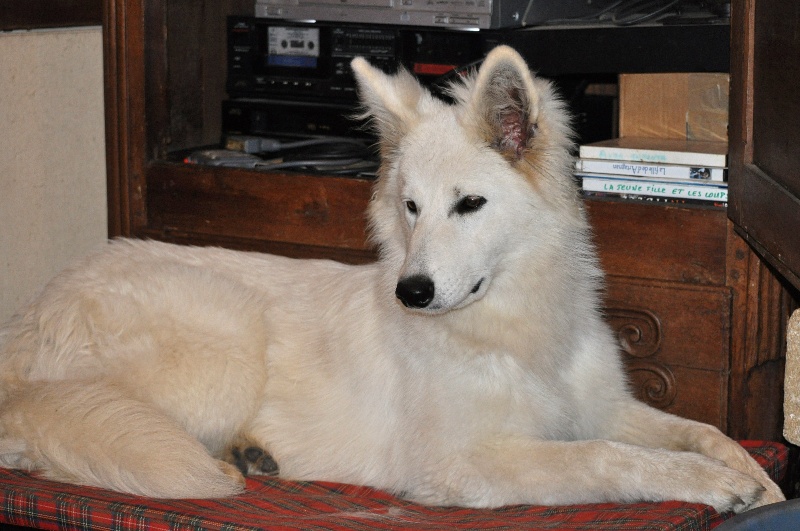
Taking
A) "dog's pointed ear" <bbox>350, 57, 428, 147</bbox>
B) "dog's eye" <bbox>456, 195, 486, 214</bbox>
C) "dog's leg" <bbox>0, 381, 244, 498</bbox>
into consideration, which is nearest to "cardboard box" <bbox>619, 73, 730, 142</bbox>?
"dog's pointed ear" <bbox>350, 57, 428, 147</bbox>

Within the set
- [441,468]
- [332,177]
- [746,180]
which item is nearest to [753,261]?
[746,180]

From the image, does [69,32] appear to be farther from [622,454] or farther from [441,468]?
[622,454]

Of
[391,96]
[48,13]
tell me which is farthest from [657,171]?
[48,13]

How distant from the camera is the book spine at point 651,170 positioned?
301 centimetres

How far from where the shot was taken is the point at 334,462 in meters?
2.80

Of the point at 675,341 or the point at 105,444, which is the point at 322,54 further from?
the point at 105,444

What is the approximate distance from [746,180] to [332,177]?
1.39 m

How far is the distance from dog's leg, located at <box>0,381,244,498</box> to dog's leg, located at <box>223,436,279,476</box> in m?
0.19

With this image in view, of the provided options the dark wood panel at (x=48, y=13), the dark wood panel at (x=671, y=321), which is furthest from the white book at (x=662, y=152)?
the dark wood panel at (x=48, y=13)

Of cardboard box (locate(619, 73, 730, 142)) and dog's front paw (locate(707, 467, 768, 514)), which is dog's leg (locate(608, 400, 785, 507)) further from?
cardboard box (locate(619, 73, 730, 142))

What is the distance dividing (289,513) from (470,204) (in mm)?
853

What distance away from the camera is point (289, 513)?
7.97 ft

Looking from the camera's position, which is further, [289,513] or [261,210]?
[261,210]

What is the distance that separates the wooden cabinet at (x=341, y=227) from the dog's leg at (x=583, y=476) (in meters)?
0.76
